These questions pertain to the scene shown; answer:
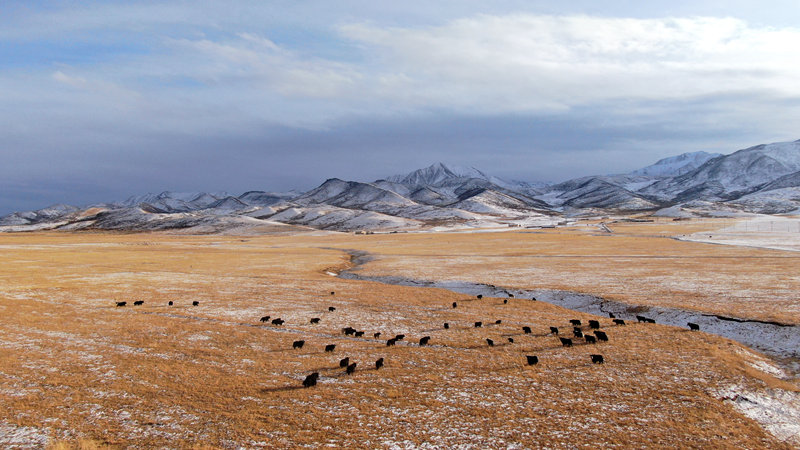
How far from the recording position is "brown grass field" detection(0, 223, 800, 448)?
556 inches

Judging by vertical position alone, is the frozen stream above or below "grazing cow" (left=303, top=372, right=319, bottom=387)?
below

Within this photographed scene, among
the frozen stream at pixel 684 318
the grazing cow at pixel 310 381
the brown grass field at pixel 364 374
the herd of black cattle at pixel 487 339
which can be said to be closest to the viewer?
the brown grass field at pixel 364 374

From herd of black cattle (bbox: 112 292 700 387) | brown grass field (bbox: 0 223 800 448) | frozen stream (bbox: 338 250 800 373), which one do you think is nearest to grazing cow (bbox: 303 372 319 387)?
herd of black cattle (bbox: 112 292 700 387)

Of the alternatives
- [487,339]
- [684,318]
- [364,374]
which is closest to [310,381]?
[364,374]

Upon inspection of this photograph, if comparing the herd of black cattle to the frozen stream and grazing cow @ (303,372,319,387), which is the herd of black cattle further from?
the frozen stream

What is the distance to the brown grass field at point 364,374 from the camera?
14.1 m

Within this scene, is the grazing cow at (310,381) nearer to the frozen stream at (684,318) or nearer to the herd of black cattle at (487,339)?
the herd of black cattle at (487,339)

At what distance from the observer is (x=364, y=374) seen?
19.6 metres

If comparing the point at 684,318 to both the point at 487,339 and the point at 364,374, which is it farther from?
the point at 364,374

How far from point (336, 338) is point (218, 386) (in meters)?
8.76

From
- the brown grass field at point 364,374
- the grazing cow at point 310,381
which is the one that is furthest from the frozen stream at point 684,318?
the grazing cow at point 310,381

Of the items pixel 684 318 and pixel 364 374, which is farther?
pixel 684 318

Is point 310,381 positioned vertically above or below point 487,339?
above

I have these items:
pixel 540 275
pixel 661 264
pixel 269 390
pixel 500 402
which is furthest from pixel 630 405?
pixel 661 264
